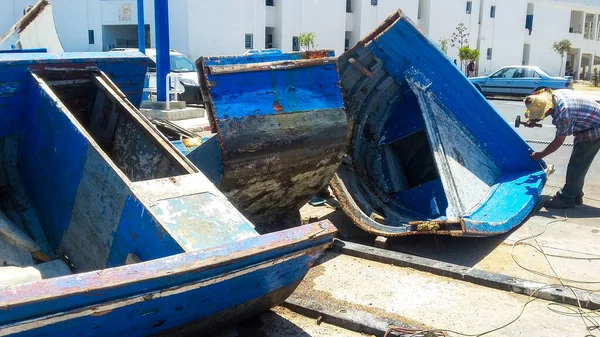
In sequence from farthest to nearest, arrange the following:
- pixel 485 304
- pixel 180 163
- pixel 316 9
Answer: pixel 316 9
pixel 485 304
pixel 180 163

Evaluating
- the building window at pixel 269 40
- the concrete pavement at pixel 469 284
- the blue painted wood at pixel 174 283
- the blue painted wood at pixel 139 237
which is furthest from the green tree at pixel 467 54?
the blue painted wood at pixel 139 237

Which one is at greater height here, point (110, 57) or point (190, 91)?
point (110, 57)

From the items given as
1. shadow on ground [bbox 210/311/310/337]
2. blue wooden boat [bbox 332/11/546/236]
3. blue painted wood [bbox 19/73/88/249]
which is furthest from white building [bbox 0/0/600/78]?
shadow on ground [bbox 210/311/310/337]

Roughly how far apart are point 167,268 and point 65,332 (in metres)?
0.49

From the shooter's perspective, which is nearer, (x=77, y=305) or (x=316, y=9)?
(x=77, y=305)

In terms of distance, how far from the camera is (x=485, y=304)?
3.84 m

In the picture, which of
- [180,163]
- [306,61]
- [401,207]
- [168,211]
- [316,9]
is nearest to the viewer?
[168,211]

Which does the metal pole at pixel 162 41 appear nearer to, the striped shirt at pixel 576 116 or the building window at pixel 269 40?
the striped shirt at pixel 576 116

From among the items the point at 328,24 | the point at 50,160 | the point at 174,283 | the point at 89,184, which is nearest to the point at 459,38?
the point at 328,24

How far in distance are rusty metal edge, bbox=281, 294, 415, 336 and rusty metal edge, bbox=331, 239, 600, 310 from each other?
0.92 metres

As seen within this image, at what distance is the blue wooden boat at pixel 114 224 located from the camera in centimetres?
233

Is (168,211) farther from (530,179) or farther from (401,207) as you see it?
(530,179)

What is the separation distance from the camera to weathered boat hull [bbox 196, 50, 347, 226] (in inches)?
167

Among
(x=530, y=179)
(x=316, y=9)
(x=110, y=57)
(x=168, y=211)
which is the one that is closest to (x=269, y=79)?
(x=110, y=57)
